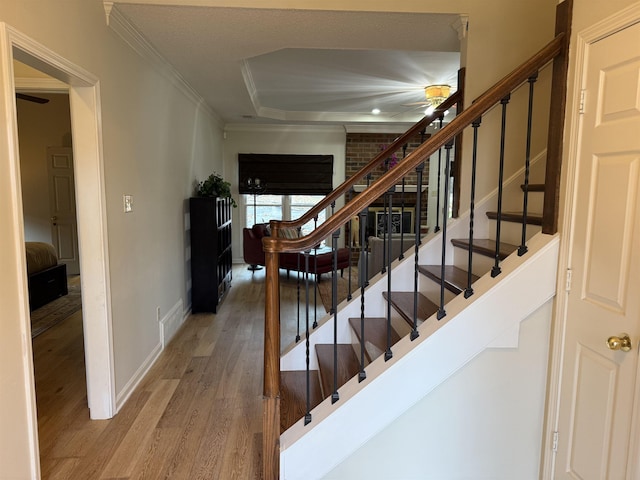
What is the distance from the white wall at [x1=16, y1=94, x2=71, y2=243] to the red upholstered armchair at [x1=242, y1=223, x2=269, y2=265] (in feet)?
10.1

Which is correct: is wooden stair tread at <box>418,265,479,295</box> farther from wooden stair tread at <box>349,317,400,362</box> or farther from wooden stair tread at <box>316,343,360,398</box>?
wooden stair tread at <box>316,343,360,398</box>

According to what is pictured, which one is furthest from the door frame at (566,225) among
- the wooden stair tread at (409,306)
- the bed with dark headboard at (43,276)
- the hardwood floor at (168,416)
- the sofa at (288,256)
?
the bed with dark headboard at (43,276)

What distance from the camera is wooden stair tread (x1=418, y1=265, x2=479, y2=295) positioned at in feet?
6.44

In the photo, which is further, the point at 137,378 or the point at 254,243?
the point at 254,243

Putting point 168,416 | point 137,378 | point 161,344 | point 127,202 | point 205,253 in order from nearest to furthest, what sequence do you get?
point 168,416, point 127,202, point 137,378, point 161,344, point 205,253

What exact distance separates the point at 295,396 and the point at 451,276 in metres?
1.08

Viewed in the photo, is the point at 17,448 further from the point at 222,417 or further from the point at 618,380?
the point at 618,380

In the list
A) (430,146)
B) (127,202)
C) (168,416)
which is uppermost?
→ (430,146)

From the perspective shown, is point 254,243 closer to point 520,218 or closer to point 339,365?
point 339,365

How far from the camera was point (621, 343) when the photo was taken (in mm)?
1348

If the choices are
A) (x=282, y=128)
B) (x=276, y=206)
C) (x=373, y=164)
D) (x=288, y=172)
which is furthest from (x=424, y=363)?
(x=282, y=128)

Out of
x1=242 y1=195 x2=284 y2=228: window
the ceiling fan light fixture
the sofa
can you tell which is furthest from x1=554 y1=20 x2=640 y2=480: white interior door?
x1=242 y1=195 x2=284 y2=228: window

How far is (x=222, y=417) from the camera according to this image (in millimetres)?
2402

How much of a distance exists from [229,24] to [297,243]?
180cm
